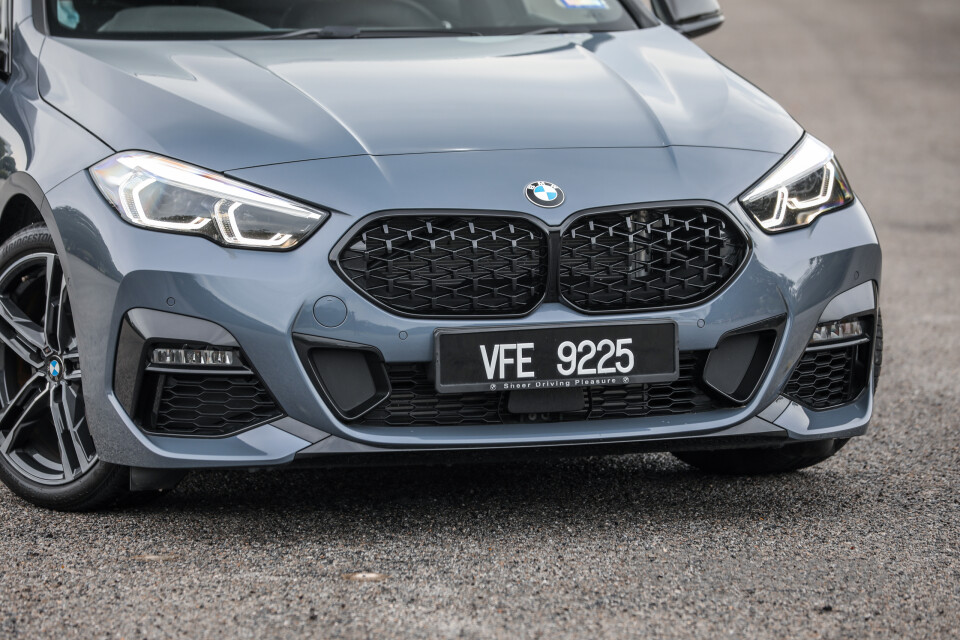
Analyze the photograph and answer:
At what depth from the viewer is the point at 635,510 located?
398 centimetres

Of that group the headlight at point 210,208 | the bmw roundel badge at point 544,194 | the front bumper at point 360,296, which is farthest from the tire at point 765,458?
the headlight at point 210,208

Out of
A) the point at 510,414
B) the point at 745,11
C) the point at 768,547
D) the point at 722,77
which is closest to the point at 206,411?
the point at 510,414

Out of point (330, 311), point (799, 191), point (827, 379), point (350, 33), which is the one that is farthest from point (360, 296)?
point (350, 33)

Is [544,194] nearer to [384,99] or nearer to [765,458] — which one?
[384,99]

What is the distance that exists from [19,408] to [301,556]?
109 centimetres

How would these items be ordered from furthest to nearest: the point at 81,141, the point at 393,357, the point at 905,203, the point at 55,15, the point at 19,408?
the point at 905,203 → the point at 55,15 → the point at 19,408 → the point at 81,141 → the point at 393,357

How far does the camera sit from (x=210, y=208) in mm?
3514

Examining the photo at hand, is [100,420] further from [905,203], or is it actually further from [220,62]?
[905,203]

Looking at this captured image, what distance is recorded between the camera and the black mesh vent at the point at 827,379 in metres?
3.85

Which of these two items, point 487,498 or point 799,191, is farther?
point 487,498

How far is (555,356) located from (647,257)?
345mm

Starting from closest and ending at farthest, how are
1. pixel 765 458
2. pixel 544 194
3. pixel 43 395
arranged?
pixel 544 194 → pixel 43 395 → pixel 765 458

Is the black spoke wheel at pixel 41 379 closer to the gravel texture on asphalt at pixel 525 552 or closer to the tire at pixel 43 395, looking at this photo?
the tire at pixel 43 395

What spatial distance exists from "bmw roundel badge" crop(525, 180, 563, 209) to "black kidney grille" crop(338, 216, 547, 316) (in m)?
0.07
